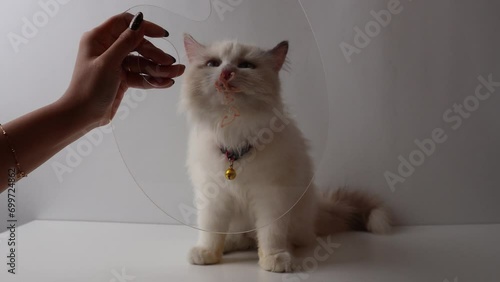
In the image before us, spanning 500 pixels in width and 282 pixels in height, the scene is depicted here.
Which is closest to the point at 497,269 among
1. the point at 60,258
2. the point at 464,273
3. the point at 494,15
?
the point at 464,273

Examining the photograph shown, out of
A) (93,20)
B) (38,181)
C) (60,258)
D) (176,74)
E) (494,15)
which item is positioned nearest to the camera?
(176,74)

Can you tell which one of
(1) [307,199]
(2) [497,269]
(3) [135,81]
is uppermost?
(3) [135,81]

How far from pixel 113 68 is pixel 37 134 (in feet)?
0.65

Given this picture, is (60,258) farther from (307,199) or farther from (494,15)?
(494,15)

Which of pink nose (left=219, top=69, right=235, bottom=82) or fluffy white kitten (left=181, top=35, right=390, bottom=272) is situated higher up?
pink nose (left=219, top=69, right=235, bottom=82)

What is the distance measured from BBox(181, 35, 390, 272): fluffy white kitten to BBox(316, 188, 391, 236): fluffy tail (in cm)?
24

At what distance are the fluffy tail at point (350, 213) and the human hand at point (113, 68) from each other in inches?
27.2

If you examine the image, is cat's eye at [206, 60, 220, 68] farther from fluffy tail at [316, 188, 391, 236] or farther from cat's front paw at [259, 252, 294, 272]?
fluffy tail at [316, 188, 391, 236]

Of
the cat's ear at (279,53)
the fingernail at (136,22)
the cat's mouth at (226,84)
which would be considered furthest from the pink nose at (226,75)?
the fingernail at (136,22)

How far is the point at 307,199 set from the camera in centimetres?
122

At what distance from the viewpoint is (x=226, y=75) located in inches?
37.7

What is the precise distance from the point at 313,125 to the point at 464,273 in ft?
1.59

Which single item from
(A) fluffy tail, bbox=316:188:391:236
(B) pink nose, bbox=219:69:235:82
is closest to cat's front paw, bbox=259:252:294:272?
(A) fluffy tail, bbox=316:188:391:236

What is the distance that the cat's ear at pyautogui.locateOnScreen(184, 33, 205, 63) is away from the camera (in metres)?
0.99
